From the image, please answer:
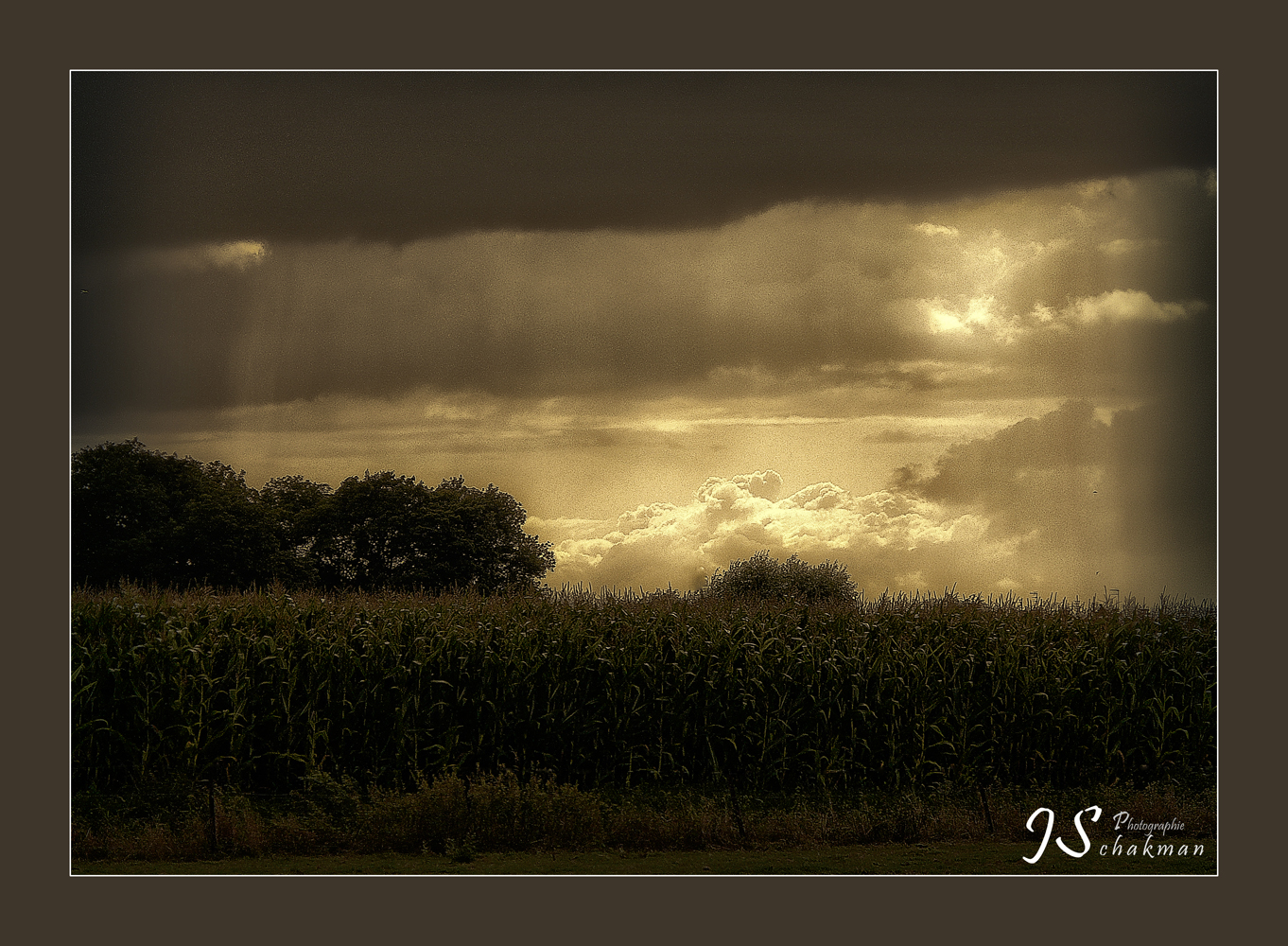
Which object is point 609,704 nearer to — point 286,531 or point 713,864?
point 713,864

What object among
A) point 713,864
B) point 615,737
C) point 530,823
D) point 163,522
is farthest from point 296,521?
point 713,864

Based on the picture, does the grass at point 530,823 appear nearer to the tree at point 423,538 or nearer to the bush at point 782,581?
the bush at point 782,581

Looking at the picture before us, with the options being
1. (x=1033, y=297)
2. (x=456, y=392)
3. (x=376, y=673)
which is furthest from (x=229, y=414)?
(x=1033, y=297)

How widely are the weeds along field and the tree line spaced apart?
84 centimetres

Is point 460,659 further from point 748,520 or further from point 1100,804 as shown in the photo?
point 1100,804

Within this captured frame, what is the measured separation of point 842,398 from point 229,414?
6.68m

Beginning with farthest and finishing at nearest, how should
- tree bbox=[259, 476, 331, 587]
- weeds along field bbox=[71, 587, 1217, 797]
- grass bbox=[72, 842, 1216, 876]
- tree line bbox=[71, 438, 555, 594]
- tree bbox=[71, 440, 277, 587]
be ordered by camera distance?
tree bbox=[259, 476, 331, 587]
tree line bbox=[71, 438, 555, 594]
tree bbox=[71, 440, 277, 587]
weeds along field bbox=[71, 587, 1217, 797]
grass bbox=[72, 842, 1216, 876]

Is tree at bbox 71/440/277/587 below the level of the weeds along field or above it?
above

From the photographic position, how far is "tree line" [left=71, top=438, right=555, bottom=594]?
10219 mm

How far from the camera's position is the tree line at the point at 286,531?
10.2m

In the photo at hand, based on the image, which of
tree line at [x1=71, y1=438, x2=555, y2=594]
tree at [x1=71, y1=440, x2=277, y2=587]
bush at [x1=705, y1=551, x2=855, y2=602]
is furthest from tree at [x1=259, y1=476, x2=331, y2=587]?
bush at [x1=705, y1=551, x2=855, y2=602]

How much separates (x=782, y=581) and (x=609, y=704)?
2.80m
